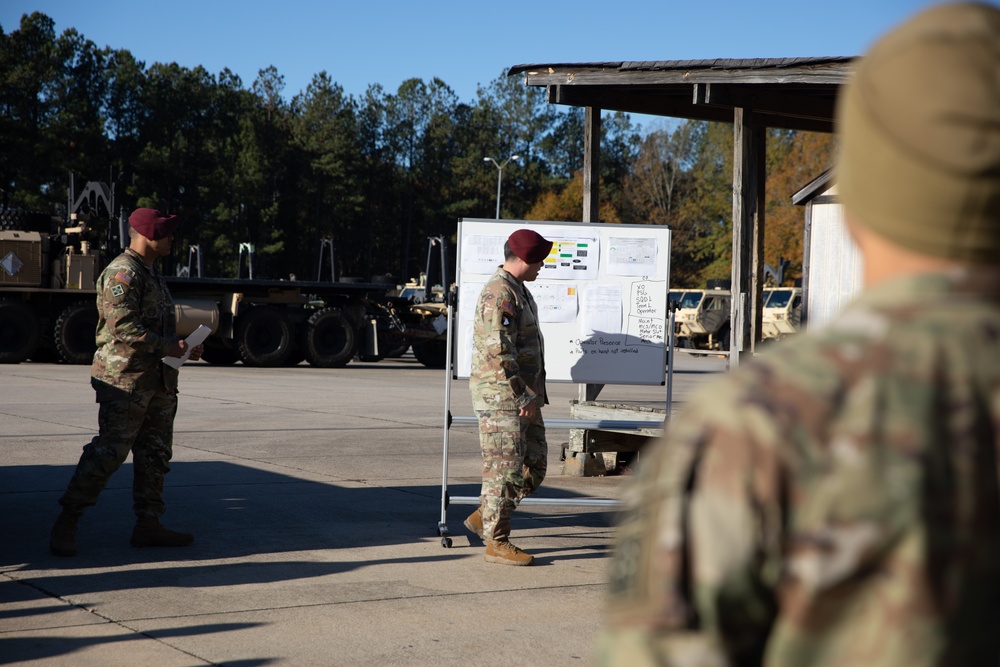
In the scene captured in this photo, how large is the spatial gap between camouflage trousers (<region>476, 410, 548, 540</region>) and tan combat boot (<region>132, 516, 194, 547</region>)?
1.76 meters

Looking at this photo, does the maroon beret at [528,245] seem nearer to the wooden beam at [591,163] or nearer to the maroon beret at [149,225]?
the maroon beret at [149,225]

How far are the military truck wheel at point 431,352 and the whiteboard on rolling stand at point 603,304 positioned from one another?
55.6ft

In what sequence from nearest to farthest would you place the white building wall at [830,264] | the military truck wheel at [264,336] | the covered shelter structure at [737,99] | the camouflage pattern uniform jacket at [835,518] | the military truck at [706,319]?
the camouflage pattern uniform jacket at [835,518] < the covered shelter structure at [737,99] < the white building wall at [830,264] < the military truck wheel at [264,336] < the military truck at [706,319]

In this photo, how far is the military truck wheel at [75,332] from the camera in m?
20.9

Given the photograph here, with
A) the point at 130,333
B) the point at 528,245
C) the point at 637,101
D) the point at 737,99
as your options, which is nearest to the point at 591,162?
the point at 637,101

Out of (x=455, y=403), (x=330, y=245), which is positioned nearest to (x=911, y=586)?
(x=455, y=403)

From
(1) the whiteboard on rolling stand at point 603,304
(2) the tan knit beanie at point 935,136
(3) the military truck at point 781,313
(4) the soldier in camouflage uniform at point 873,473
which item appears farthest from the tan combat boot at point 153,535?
(3) the military truck at point 781,313

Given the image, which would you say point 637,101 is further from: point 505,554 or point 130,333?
point 130,333

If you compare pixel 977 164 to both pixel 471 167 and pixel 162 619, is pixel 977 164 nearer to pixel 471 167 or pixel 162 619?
pixel 162 619

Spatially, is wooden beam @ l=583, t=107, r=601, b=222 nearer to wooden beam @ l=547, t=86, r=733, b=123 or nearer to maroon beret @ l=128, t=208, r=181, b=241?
wooden beam @ l=547, t=86, r=733, b=123

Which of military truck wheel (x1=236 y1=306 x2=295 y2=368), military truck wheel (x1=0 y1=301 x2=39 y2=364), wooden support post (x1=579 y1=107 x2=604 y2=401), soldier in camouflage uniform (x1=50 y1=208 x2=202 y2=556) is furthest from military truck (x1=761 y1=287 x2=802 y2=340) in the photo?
soldier in camouflage uniform (x1=50 y1=208 x2=202 y2=556)

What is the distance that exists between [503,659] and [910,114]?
3.74m

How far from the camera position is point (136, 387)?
6.32 meters

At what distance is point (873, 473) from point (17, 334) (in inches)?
857
